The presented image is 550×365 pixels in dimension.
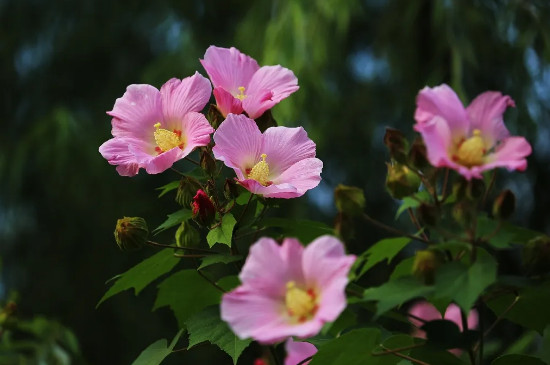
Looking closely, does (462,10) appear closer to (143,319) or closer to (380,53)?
(380,53)

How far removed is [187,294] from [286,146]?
178 mm

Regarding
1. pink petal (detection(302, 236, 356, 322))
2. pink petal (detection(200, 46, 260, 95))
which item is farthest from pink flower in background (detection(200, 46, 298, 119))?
pink petal (detection(302, 236, 356, 322))

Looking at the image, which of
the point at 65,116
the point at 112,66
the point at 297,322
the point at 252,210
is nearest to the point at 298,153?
the point at 252,210

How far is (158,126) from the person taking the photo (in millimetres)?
686

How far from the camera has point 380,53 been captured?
271 centimetres

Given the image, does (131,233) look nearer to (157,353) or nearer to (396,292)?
(157,353)

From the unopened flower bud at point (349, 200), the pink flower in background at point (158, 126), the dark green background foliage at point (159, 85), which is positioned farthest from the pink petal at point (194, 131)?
the dark green background foliage at point (159, 85)

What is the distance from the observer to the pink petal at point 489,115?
0.55m

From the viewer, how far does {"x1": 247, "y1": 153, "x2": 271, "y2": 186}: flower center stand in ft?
2.08

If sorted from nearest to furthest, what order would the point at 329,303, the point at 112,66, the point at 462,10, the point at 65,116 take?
the point at 329,303 < the point at 462,10 < the point at 65,116 < the point at 112,66

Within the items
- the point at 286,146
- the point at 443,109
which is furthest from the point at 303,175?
the point at 443,109

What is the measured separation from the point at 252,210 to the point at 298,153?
0.20 feet

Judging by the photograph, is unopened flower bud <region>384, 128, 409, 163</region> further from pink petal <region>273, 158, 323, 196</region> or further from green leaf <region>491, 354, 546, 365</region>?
green leaf <region>491, 354, 546, 365</region>

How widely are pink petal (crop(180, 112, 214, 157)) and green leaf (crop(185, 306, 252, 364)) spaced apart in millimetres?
125
